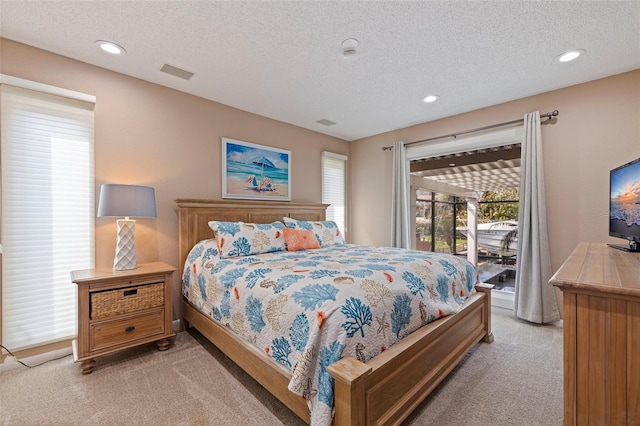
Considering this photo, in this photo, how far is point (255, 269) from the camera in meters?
2.01

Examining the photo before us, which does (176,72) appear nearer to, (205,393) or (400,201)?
(205,393)

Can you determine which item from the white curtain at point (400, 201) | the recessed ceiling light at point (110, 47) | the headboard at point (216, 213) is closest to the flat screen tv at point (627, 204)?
the white curtain at point (400, 201)

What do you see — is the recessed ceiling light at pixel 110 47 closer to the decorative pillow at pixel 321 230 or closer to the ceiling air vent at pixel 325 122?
the decorative pillow at pixel 321 230

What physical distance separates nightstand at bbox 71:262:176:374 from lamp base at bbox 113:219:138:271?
0.07 m

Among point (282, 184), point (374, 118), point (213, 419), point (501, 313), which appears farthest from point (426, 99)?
point (213, 419)

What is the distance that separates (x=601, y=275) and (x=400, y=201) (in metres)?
3.13

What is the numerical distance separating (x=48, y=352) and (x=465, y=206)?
22.2 ft

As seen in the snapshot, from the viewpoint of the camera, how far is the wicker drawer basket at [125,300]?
2.09m

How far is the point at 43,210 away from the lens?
224 centimetres

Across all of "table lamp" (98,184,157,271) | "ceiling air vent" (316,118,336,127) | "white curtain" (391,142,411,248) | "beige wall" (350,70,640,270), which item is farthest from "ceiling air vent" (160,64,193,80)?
"beige wall" (350,70,640,270)

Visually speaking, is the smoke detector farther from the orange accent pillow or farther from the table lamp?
the table lamp

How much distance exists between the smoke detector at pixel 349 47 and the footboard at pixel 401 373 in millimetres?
2152

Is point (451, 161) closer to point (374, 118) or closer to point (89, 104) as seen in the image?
point (374, 118)

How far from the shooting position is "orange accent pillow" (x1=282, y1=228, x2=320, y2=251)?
3004mm
